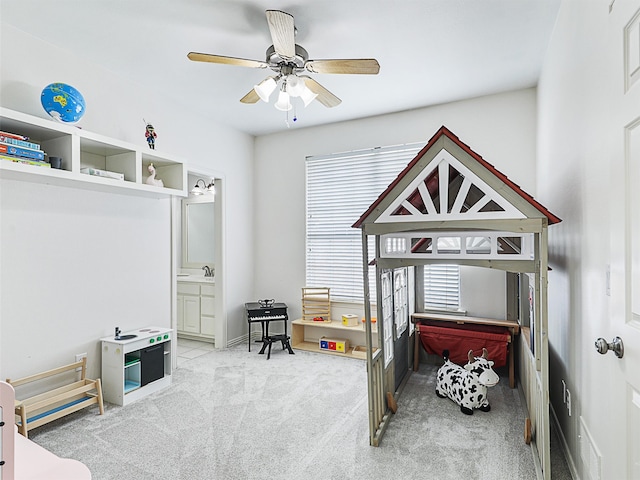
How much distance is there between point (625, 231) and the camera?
121 centimetres

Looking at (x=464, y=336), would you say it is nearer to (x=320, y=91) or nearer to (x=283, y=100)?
(x=320, y=91)

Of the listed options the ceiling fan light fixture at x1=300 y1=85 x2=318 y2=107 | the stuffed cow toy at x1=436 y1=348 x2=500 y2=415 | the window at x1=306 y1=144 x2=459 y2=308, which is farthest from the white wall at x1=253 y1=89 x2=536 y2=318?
the ceiling fan light fixture at x1=300 y1=85 x2=318 y2=107

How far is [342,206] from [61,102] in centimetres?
301

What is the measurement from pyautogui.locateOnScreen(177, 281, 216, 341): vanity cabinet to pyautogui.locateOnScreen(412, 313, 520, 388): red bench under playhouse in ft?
8.85

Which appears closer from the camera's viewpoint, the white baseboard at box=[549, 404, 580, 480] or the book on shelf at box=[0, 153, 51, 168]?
the white baseboard at box=[549, 404, 580, 480]

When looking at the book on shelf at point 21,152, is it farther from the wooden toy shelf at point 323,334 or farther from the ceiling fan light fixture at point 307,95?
the wooden toy shelf at point 323,334

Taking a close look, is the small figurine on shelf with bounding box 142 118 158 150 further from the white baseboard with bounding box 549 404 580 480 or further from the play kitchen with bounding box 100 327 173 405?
the white baseboard with bounding box 549 404 580 480

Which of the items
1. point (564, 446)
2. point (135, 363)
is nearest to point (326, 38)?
point (135, 363)

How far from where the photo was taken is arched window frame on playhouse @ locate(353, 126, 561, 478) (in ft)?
6.43

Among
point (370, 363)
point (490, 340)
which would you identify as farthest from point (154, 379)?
point (490, 340)

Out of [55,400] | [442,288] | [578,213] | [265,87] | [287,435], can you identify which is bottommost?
[287,435]

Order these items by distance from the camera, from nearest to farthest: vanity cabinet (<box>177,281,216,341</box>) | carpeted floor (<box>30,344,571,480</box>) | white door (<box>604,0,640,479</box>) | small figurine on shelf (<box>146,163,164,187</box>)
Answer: white door (<box>604,0,640,479</box>)
carpeted floor (<box>30,344,571,480</box>)
small figurine on shelf (<box>146,163,164,187</box>)
vanity cabinet (<box>177,281,216,341</box>)

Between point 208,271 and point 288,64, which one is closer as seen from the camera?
point 288,64

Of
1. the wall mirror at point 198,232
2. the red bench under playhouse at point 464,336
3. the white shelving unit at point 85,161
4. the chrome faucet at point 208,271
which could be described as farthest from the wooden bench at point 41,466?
the wall mirror at point 198,232
